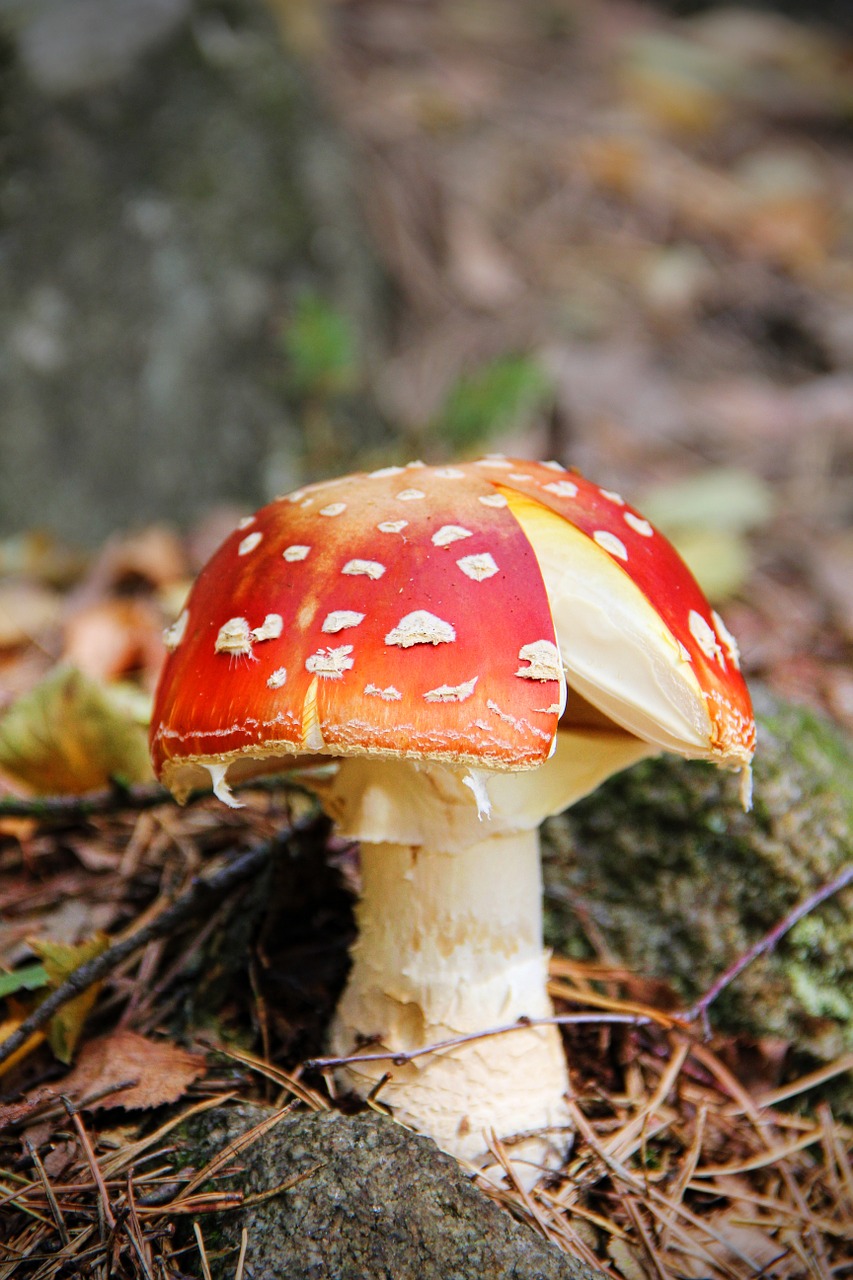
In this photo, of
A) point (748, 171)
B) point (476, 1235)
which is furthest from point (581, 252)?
point (476, 1235)

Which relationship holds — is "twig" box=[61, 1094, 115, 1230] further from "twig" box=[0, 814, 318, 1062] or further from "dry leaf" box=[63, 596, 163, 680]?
"dry leaf" box=[63, 596, 163, 680]

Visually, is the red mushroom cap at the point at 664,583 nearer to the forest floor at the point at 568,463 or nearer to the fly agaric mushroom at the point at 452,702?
the fly agaric mushroom at the point at 452,702

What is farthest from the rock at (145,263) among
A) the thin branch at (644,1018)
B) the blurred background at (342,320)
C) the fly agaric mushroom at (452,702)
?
the thin branch at (644,1018)

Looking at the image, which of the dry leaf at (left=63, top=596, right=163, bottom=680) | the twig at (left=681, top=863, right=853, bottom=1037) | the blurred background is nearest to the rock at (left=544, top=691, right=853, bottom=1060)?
the twig at (left=681, top=863, right=853, bottom=1037)

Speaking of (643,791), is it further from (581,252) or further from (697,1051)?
(581,252)

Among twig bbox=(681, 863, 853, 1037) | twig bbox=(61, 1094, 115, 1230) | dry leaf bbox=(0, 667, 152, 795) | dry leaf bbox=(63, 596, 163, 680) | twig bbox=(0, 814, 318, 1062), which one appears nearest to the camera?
twig bbox=(61, 1094, 115, 1230)

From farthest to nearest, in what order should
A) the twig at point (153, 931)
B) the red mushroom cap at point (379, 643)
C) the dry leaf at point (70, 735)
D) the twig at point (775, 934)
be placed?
the dry leaf at point (70, 735), the twig at point (775, 934), the twig at point (153, 931), the red mushroom cap at point (379, 643)

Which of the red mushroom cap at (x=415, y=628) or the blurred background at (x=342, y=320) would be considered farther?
the blurred background at (x=342, y=320)
